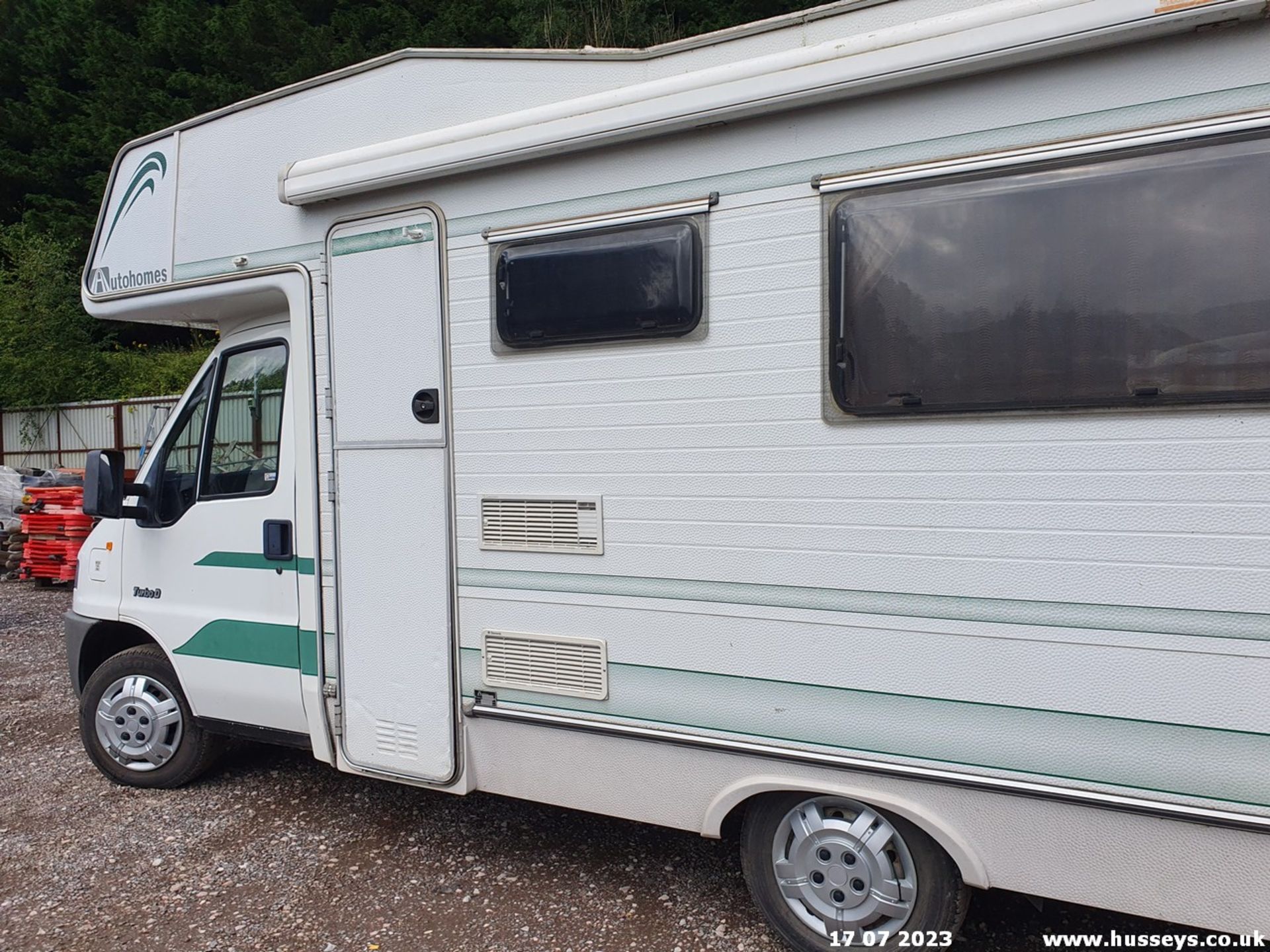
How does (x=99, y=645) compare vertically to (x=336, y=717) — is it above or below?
above

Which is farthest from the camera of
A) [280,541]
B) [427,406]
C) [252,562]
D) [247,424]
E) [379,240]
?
[247,424]

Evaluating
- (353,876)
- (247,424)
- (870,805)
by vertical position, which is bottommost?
(353,876)

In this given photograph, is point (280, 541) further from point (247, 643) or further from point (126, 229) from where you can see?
point (126, 229)

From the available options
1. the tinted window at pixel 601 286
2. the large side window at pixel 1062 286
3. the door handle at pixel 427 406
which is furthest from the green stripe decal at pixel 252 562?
the large side window at pixel 1062 286

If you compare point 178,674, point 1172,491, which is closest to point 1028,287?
point 1172,491

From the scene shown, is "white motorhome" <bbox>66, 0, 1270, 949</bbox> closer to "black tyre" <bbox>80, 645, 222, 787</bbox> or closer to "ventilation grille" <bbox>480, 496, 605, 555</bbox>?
"ventilation grille" <bbox>480, 496, 605, 555</bbox>

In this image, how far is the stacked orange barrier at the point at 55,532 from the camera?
9945mm

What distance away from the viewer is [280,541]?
3.82 meters

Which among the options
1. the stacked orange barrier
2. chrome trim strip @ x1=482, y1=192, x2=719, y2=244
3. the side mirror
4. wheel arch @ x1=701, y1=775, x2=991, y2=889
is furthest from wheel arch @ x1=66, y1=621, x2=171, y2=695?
the stacked orange barrier

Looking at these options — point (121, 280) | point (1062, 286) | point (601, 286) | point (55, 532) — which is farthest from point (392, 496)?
point (55, 532)

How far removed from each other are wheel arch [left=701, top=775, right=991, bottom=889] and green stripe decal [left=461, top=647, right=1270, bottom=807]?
0.12 m

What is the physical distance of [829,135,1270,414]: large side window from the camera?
7.45 feet

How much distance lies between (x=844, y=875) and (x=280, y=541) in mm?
2490

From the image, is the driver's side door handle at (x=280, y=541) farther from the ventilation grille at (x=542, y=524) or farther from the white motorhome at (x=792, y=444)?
the ventilation grille at (x=542, y=524)
